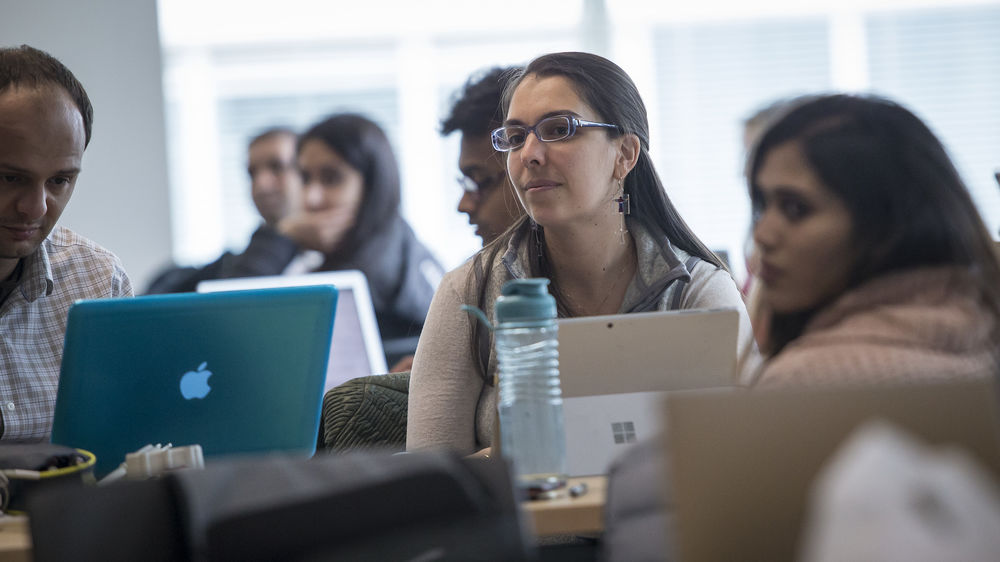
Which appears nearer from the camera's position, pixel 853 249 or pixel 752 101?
pixel 853 249

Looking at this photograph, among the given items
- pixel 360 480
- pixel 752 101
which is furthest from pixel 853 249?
A: pixel 752 101

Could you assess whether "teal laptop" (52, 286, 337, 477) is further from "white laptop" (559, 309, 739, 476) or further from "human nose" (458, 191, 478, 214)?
"human nose" (458, 191, 478, 214)

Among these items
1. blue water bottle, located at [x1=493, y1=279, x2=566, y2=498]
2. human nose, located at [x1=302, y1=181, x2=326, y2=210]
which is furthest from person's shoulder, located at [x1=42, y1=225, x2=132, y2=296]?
human nose, located at [x1=302, y1=181, x2=326, y2=210]

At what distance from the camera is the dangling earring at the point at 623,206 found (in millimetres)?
2287

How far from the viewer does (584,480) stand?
1.36 meters

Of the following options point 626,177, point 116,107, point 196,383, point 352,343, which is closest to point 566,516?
point 196,383

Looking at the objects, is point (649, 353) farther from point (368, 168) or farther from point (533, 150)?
point (368, 168)

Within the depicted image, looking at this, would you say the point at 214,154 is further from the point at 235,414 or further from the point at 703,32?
the point at 235,414

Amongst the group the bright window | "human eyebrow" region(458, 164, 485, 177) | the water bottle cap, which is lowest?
the water bottle cap

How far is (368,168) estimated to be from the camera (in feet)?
14.9

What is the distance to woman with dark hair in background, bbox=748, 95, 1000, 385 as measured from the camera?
111 cm

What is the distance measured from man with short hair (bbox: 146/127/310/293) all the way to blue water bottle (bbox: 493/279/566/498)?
326 cm

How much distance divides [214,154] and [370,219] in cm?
134

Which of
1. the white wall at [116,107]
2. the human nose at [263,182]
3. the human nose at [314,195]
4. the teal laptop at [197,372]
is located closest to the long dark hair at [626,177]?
the teal laptop at [197,372]
